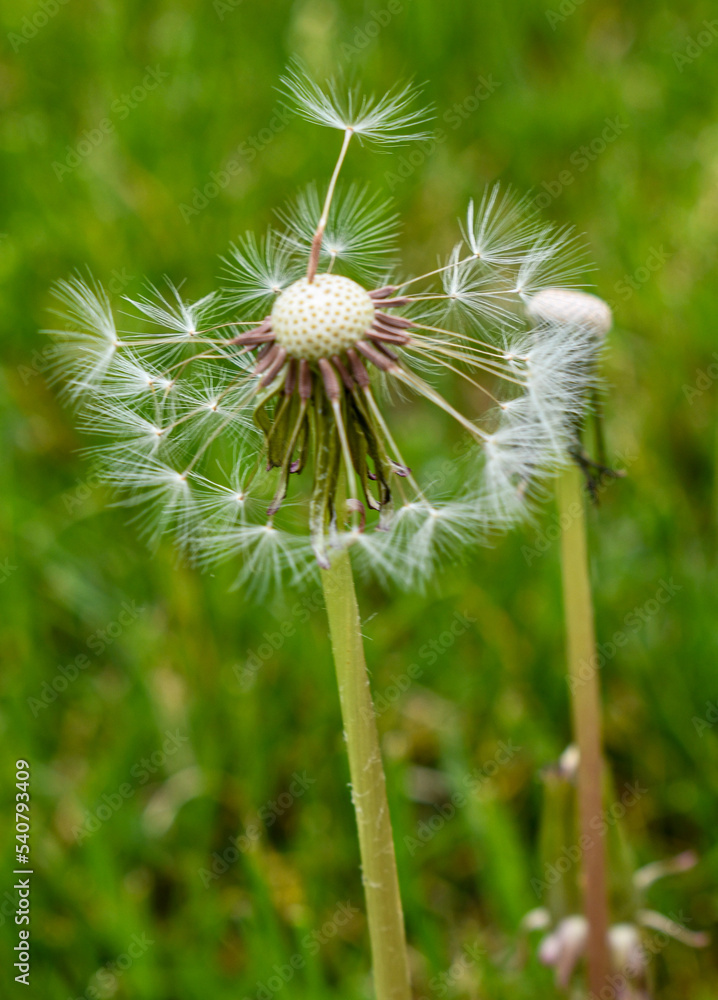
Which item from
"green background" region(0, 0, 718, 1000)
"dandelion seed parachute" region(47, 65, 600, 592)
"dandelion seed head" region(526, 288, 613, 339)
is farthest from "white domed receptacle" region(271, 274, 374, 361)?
"green background" region(0, 0, 718, 1000)

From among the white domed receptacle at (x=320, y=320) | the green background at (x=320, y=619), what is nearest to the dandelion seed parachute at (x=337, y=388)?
the white domed receptacle at (x=320, y=320)

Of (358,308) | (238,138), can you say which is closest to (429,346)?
(358,308)

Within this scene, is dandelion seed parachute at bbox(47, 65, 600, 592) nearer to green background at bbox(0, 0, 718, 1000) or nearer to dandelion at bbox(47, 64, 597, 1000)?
dandelion at bbox(47, 64, 597, 1000)

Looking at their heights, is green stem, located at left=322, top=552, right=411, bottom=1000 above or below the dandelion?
below

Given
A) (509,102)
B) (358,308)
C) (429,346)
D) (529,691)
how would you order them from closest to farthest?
(358,308) → (429,346) → (529,691) → (509,102)

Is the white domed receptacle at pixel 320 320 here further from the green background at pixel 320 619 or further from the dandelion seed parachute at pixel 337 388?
the green background at pixel 320 619

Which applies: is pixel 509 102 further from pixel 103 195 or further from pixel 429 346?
pixel 429 346

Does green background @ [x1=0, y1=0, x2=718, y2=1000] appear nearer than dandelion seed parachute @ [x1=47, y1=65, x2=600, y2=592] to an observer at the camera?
No
